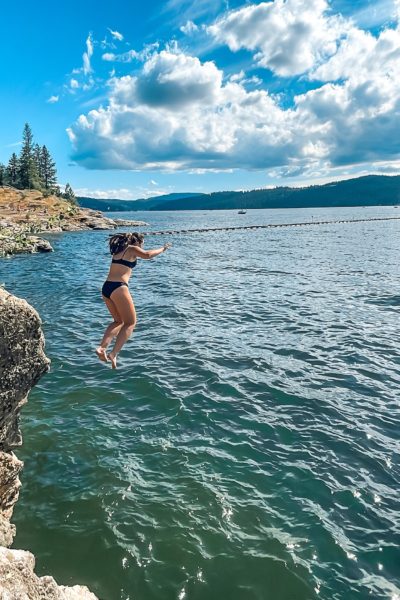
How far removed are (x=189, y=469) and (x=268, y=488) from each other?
2.09 m

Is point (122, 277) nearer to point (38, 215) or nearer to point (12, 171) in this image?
point (38, 215)

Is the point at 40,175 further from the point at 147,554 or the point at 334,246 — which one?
the point at 147,554

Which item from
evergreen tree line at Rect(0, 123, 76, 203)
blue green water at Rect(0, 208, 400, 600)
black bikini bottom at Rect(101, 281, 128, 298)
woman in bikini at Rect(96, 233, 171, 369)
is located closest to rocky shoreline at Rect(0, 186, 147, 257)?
evergreen tree line at Rect(0, 123, 76, 203)

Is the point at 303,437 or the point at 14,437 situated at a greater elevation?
the point at 14,437

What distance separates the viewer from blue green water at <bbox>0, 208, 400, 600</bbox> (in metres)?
7.89

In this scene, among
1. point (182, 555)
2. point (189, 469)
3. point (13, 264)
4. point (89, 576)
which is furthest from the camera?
point (13, 264)

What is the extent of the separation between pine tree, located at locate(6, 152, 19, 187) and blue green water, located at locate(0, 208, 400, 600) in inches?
5878

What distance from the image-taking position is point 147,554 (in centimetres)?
813

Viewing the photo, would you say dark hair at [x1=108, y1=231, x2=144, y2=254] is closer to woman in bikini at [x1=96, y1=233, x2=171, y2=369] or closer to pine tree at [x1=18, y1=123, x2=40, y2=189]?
woman in bikini at [x1=96, y1=233, x2=171, y2=369]

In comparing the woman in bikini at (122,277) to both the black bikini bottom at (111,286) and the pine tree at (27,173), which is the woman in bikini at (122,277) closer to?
the black bikini bottom at (111,286)

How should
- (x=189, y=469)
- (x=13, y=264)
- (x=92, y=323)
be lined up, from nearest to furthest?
1. (x=189, y=469)
2. (x=92, y=323)
3. (x=13, y=264)

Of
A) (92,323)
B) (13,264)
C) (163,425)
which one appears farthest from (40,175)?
(163,425)

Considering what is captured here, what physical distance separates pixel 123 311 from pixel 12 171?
547 feet

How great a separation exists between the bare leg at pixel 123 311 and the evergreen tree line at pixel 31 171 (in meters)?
136
